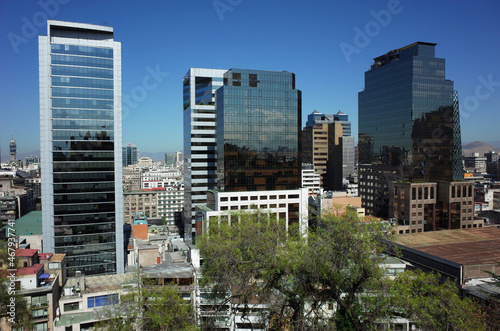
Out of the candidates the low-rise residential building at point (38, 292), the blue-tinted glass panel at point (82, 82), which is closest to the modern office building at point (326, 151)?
the blue-tinted glass panel at point (82, 82)

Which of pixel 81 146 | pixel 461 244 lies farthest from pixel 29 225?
pixel 461 244

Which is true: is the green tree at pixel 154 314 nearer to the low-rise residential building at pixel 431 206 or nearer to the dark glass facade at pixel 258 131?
the dark glass facade at pixel 258 131

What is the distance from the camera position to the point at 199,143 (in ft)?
235

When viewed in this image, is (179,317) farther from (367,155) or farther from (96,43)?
(367,155)

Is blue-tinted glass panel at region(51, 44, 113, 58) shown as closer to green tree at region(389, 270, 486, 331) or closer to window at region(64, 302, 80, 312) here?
window at region(64, 302, 80, 312)

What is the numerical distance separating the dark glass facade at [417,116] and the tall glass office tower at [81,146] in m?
63.8

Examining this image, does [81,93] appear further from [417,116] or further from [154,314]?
[417,116]

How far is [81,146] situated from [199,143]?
22.6m

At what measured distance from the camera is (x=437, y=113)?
82.2 m

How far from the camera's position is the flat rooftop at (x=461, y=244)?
148 feet

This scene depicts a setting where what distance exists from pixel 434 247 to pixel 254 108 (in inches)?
1416

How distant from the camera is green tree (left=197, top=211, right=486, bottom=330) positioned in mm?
19984

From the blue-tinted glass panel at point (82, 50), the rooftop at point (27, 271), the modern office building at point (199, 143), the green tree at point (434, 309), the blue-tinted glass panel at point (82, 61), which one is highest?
the blue-tinted glass panel at point (82, 50)

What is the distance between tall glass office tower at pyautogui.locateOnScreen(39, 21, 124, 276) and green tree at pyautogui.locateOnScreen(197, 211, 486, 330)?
4111cm
